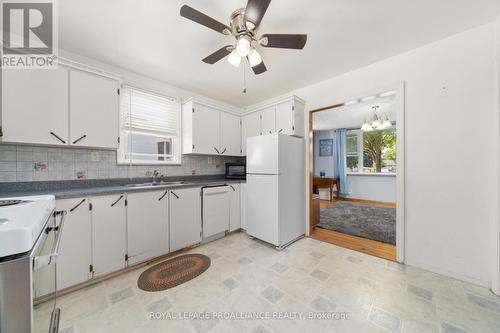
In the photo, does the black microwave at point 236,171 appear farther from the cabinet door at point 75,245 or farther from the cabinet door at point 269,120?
the cabinet door at point 75,245

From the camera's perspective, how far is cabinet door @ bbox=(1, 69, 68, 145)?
1567 millimetres

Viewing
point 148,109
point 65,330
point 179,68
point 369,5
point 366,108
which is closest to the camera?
point 65,330

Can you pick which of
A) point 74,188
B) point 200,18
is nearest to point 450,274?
point 200,18

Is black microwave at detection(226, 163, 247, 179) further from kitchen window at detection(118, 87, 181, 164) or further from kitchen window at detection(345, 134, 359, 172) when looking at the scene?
kitchen window at detection(345, 134, 359, 172)

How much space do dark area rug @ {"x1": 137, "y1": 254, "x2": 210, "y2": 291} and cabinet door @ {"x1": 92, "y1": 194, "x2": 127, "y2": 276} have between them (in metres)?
0.33

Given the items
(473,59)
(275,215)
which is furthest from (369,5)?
(275,215)

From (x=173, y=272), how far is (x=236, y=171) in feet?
6.27

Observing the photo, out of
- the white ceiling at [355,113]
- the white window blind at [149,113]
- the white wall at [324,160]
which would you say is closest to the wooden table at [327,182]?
the white wall at [324,160]

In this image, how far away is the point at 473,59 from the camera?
1766 millimetres

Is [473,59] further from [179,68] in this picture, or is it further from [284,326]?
[179,68]

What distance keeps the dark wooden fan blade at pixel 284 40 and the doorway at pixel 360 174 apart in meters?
1.45

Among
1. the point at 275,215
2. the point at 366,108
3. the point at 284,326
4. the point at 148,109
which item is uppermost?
the point at 366,108

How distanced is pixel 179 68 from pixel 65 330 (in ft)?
9.04

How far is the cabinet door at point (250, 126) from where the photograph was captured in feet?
10.8
